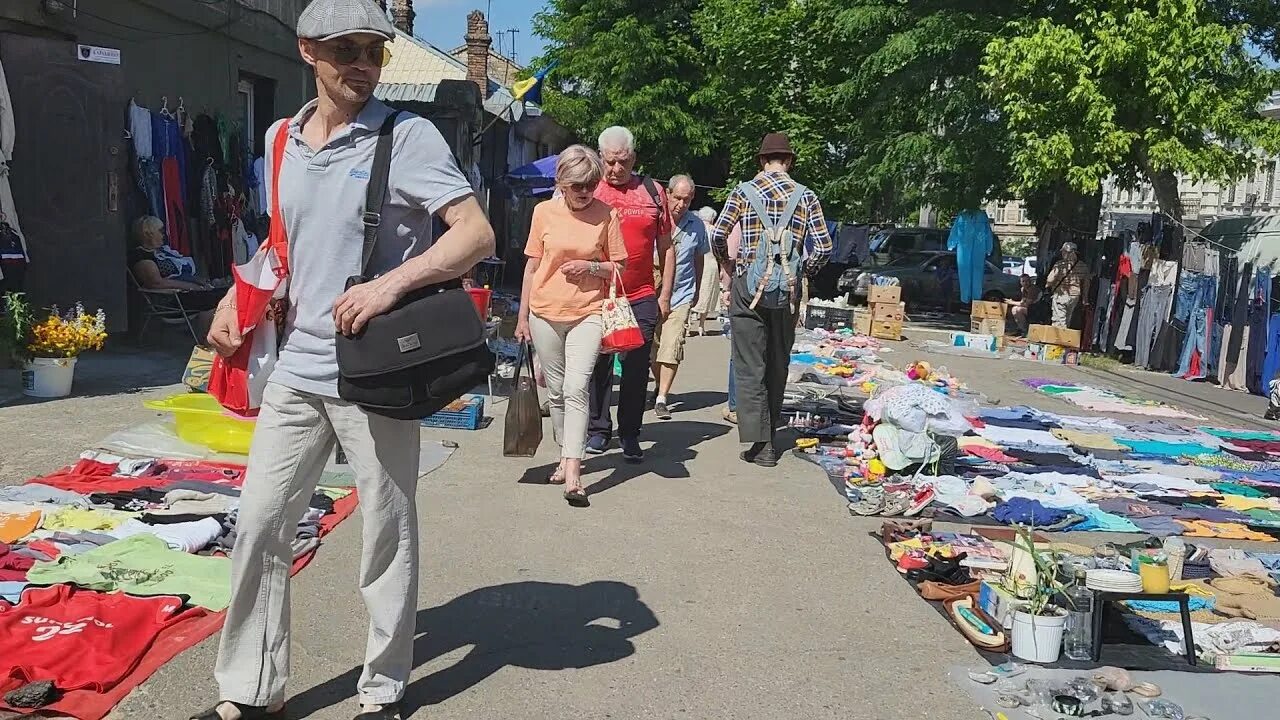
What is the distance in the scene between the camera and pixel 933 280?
2783 centimetres

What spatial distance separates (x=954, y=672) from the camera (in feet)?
15.1

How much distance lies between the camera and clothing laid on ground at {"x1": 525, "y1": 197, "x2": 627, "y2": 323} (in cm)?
695

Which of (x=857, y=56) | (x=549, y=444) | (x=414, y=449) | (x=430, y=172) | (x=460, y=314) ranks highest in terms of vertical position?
(x=857, y=56)

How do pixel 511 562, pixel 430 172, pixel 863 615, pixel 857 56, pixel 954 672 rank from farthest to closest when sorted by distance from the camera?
pixel 857 56 → pixel 511 562 → pixel 863 615 → pixel 954 672 → pixel 430 172

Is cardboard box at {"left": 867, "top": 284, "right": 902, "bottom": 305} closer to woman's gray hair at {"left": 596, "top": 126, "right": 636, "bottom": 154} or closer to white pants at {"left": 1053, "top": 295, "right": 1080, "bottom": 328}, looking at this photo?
white pants at {"left": 1053, "top": 295, "right": 1080, "bottom": 328}

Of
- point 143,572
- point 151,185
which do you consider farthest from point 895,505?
point 151,185

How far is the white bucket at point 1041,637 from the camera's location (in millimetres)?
4672

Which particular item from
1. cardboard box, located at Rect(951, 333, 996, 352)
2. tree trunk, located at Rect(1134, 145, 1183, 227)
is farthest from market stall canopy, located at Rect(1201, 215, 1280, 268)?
cardboard box, located at Rect(951, 333, 996, 352)

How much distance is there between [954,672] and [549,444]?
461 centimetres

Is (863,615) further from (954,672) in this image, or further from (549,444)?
(549,444)

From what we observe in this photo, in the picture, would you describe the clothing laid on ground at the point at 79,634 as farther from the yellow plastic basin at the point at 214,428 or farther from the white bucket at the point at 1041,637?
the white bucket at the point at 1041,637

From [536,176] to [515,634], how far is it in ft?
53.0

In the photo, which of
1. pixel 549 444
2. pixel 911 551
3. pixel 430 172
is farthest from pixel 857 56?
pixel 430 172

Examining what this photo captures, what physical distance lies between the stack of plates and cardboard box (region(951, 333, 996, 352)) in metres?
13.9
